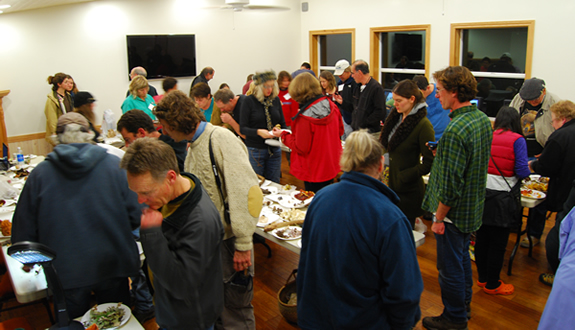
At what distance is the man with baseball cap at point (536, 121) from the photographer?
165 inches

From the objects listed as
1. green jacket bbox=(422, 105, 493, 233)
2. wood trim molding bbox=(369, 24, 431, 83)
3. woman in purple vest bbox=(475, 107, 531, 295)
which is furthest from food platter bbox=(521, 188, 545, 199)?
wood trim molding bbox=(369, 24, 431, 83)

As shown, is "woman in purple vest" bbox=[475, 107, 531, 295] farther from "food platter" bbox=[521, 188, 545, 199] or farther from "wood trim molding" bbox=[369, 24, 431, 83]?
"wood trim molding" bbox=[369, 24, 431, 83]

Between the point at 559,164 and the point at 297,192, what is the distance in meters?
2.15

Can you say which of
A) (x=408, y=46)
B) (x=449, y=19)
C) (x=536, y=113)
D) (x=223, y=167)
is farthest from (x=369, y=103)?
(x=223, y=167)

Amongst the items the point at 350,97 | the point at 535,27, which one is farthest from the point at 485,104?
the point at 350,97

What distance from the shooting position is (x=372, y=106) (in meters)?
5.39

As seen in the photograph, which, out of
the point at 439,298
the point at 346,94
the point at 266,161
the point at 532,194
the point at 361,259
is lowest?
the point at 439,298

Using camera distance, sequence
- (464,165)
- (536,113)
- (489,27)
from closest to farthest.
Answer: (464,165), (536,113), (489,27)

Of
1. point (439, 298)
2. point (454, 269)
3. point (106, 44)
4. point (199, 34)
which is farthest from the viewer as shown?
point (199, 34)

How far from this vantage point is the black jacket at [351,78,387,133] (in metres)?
5.30

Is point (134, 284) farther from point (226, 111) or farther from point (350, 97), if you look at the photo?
point (350, 97)

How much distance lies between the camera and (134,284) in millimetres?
3297

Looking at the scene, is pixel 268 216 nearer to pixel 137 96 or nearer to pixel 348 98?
pixel 137 96

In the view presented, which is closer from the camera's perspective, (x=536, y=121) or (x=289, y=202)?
(x=289, y=202)
